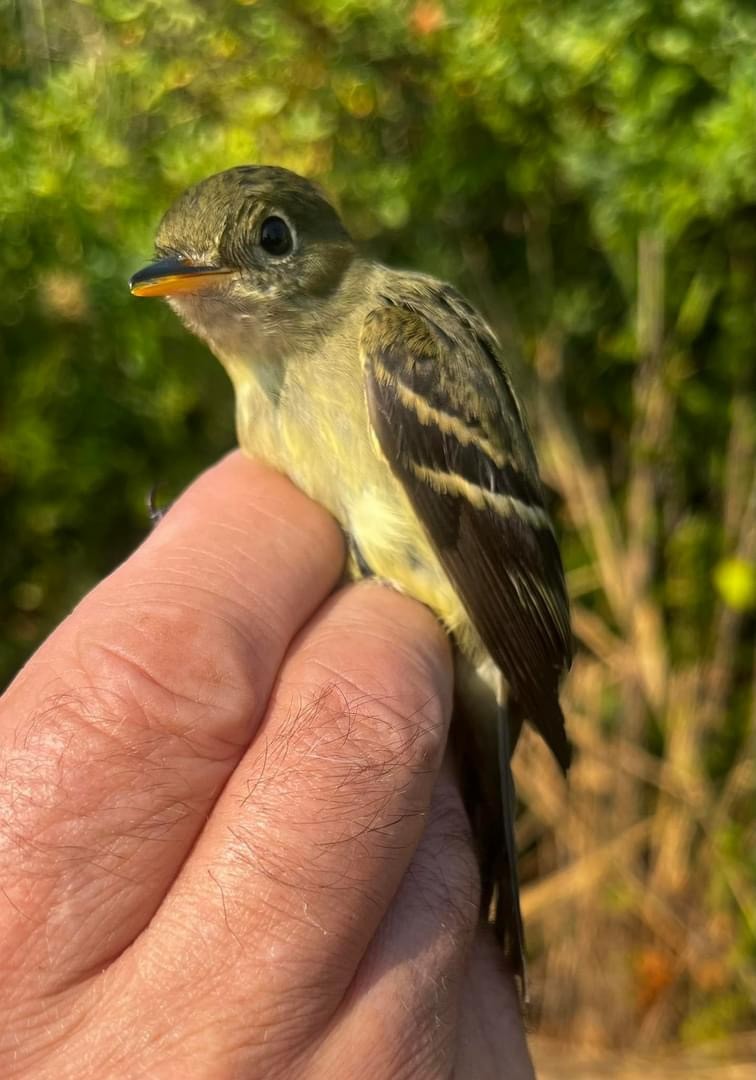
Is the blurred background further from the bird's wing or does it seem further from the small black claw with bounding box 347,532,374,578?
the small black claw with bounding box 347,532,374,578

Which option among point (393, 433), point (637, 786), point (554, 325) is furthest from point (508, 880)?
point (554, 325)

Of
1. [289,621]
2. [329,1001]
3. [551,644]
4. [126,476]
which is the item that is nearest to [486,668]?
[551,644]

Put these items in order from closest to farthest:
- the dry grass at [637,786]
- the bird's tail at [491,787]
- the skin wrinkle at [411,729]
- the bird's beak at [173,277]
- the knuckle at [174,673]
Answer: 1. the knuckle at [174,673]
2. the skin wrinkle at [411,729]
3. the bird's beak at [173,277]
4. the bird's tail at [491,787]
5. the dry grass at [637,786]

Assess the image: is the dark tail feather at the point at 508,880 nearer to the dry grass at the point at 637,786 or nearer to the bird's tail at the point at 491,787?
the bird's tail at the point at 491,787

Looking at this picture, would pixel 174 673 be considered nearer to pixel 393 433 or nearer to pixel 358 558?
pixel 358 558

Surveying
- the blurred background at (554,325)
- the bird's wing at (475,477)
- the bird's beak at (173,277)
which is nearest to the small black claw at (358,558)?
the bird's wing at (475,477)
